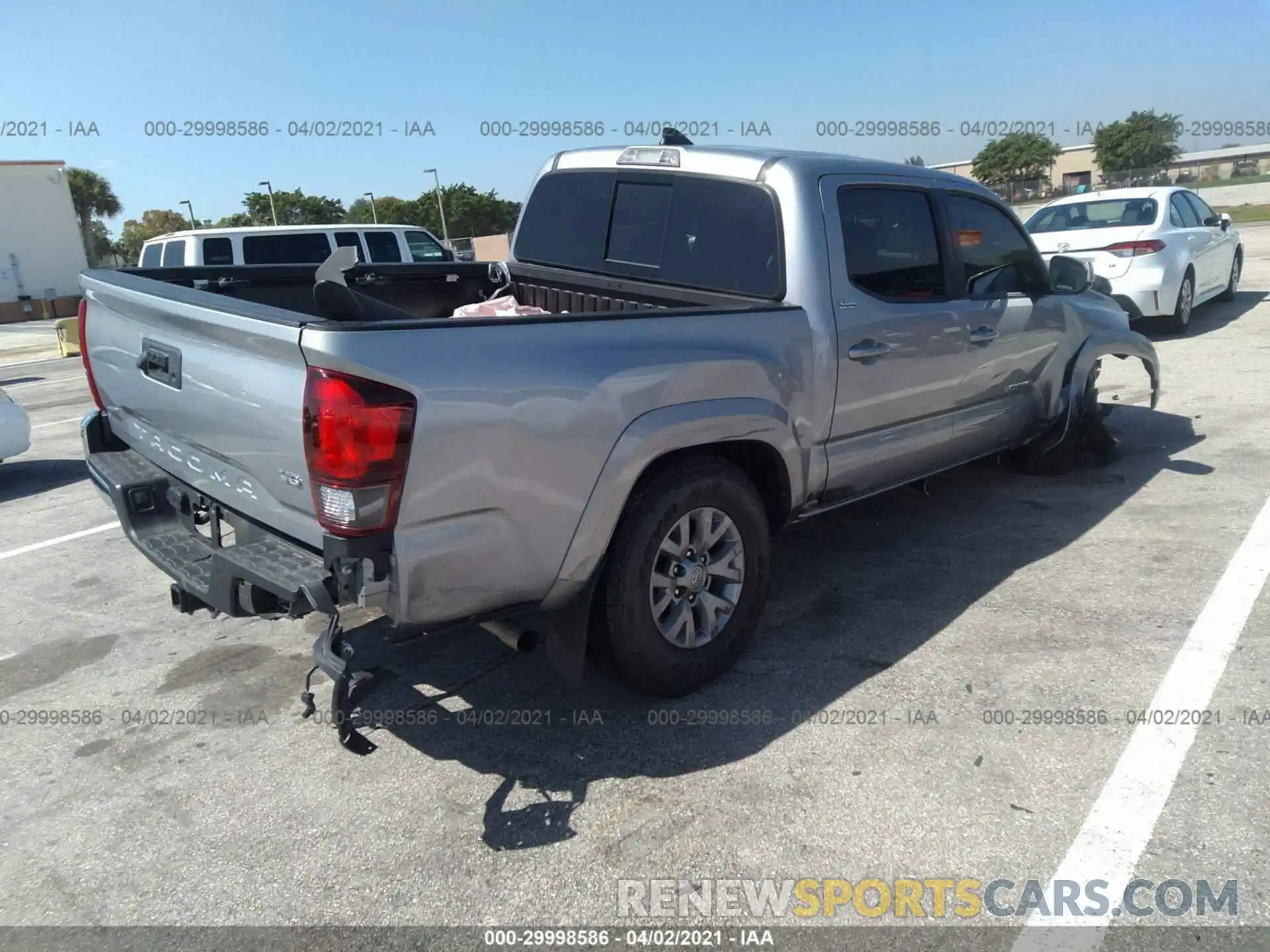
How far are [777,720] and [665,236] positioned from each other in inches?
86.8

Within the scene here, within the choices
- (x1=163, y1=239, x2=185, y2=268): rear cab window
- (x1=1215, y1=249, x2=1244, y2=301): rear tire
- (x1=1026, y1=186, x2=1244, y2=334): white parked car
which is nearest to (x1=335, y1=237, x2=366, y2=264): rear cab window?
(x1=163, y1=239, x2=185, y2=268): rear cab window

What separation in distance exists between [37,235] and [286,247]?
1360 inches

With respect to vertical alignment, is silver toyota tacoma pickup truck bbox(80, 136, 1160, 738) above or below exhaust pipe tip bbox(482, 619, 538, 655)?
above

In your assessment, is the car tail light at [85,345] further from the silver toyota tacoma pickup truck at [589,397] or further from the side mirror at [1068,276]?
the side mirror at [1068,276]

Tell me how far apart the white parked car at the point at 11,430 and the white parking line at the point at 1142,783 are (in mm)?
7707

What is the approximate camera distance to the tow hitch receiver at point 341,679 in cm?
260

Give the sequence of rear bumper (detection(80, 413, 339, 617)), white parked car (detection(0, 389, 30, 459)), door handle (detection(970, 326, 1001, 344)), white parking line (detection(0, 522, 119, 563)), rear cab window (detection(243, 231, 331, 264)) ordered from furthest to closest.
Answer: rear cab window (detection(243, 231, 331, 264))
white parked car (detection(0, 389, 30, 459))
white parking line (detection(0, 522, 119, 563))
door handle (detection(970, 326, 1001, 344))
rear bumper (detection(80, 413, 339, 617))

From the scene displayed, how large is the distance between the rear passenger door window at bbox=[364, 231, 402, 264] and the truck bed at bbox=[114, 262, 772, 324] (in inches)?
388

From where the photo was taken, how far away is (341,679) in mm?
2590

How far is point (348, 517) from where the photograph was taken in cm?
257

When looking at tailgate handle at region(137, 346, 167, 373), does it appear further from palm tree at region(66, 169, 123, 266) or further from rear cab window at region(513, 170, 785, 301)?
palm tree at region(66, 169, 123, 266)

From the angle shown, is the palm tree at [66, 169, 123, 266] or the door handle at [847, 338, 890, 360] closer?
the door handle at [847, 338, 890, 360]

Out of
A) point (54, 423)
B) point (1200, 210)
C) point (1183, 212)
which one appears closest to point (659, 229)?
point (54, 423)

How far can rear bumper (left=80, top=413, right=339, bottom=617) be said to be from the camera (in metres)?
2.75
